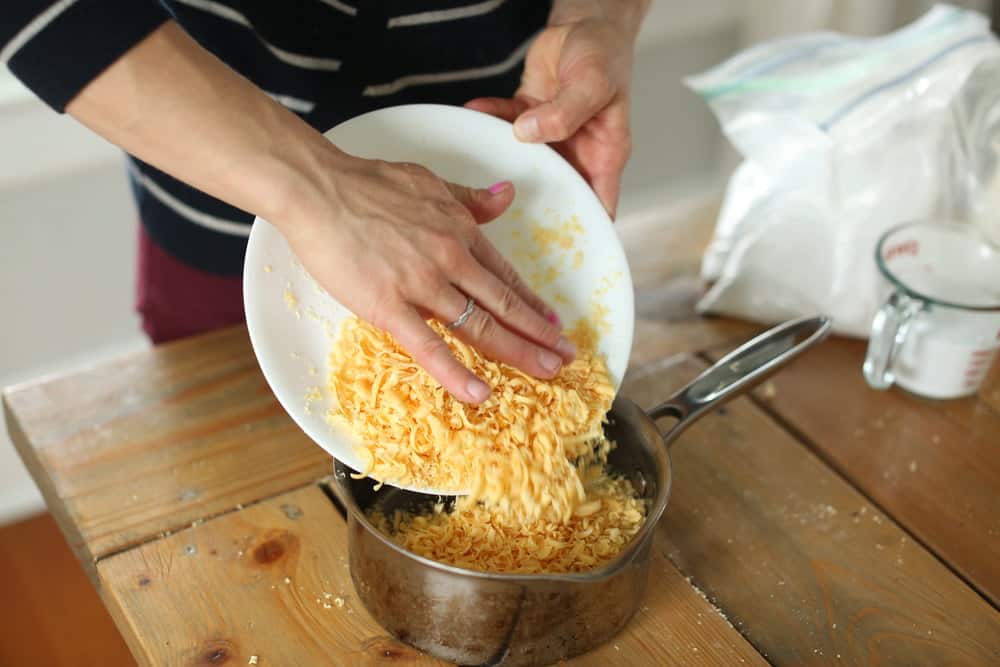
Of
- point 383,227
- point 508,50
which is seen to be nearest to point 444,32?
point 508,50

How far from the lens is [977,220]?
3.79 ft

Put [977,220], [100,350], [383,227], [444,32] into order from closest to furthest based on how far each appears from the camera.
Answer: [383,227] < [444,32] < [977,220] < [100,350]

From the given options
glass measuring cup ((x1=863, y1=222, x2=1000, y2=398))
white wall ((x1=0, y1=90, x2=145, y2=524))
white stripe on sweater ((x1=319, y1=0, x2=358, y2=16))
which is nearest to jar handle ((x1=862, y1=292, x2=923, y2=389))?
glass measuring cup ((x1=863, y1=222, x2=1000, y2=398))

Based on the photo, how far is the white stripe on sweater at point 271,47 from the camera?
0.91 m

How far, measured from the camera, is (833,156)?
3.71ft

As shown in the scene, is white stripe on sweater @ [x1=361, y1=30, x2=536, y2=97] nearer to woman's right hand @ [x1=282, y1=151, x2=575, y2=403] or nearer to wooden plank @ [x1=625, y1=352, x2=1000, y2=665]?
woman's right hand @ [x1=282, y1=151, x2=575, y2=403]

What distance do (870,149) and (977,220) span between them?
0.16 meters

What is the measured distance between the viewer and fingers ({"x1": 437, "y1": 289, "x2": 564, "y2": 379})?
772 millimetres

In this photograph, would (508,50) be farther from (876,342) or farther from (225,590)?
(225,590)

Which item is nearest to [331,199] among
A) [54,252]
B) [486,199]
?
[486,199]

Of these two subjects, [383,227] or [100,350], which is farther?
[100,350]

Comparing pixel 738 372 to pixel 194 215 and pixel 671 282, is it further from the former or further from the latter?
pixel 194 215

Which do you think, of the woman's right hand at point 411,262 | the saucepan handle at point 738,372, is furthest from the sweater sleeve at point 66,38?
the saucepan handle at point 738,372

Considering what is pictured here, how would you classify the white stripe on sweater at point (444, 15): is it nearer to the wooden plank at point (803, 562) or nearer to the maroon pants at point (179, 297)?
the maroon pants at point (179, 297)
